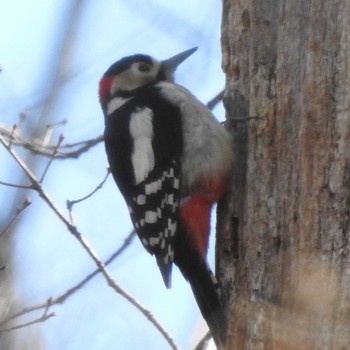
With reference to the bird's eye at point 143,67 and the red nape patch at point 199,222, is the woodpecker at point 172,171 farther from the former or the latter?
the bird's eye at point 143,67

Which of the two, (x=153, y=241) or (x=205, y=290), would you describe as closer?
(x=205, y=290)

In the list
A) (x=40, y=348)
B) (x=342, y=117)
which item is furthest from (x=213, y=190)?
(x=40, y=348)

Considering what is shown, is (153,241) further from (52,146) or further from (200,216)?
(52,146)

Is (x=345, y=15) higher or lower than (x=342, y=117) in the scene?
higher

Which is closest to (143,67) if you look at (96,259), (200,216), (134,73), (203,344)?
(134,73)

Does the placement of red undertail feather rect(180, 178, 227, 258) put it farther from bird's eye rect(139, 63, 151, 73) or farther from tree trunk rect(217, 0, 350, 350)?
bird's eye rect(139, 63, 151, 73)

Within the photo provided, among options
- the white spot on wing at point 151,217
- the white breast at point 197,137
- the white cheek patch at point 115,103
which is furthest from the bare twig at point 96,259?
the white cheek patch at point 115,103

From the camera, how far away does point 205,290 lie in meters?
2.87

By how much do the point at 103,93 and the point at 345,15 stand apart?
160cm

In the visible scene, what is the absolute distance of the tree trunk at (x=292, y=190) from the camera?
2268mm

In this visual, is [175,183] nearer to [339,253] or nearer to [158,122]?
[158,122]

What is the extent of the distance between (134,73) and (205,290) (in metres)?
1.35

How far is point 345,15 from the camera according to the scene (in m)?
2.51

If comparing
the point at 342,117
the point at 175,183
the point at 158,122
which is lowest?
the point at 342,117
